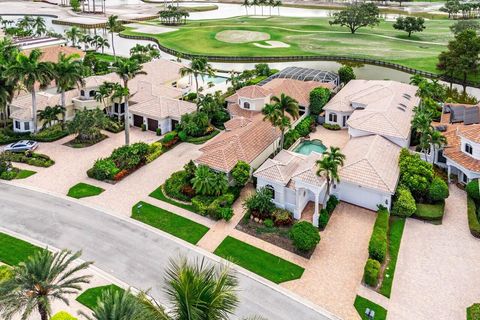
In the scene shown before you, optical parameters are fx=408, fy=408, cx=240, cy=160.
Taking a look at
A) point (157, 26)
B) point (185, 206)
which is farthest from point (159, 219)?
point (157, 26)

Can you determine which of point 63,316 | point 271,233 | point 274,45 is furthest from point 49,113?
point 274,45

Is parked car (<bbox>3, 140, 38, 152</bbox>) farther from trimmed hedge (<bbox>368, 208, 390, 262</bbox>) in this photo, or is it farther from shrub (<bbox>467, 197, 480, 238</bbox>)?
shrub (<bbox>467, 197, 480, 238</bbox>)

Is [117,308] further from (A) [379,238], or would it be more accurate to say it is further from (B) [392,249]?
(B) [392,249]

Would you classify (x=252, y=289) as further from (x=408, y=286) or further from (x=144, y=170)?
(x=144, y=170)

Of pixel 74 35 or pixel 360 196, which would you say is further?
pixel 74 35

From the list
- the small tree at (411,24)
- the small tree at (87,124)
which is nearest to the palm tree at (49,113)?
the small tree at (87,124)

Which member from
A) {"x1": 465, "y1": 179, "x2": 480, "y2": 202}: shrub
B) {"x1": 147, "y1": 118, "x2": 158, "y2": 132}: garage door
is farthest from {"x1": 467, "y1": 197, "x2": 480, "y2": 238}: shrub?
{"x1": 147, "y1": 118, "x2": 158, "y2": 132}: garage door
